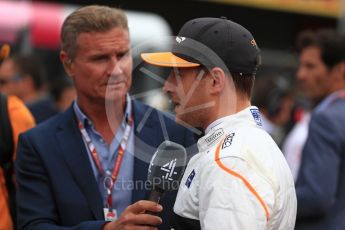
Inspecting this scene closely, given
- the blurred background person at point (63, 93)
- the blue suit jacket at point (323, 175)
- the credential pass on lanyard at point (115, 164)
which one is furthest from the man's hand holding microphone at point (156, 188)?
the blurred background person at point (63, 93)

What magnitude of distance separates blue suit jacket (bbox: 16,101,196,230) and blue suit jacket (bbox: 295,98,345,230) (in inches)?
53.7

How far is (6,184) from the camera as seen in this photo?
3.93 m

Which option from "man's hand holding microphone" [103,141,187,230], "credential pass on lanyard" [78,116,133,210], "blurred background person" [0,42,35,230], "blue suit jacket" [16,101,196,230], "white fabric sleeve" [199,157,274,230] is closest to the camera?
"white fabric sleeve" [199,157,274,230]

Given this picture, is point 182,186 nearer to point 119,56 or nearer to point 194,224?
point 194,224

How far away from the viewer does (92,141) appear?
3.55 metres

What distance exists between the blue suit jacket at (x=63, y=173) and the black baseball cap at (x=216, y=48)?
0.68 m

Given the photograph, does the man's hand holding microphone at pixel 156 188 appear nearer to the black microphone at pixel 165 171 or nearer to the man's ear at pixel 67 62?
the black microphone at pixel 165 171

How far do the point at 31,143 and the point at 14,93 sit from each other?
367 centimetres

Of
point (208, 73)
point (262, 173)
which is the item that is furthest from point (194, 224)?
point (208, 73)

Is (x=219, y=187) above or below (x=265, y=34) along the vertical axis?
above

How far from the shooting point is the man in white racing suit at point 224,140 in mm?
2357

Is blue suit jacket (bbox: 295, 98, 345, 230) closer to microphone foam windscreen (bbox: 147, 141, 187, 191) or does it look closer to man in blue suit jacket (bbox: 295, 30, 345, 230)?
man in blue suit jacket (bbox: 295, 30, 345, 230)

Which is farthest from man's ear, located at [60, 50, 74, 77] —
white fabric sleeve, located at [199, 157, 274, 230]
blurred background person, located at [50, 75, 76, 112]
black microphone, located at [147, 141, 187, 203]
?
blurred background person, located at [50, 75, 76, 112]

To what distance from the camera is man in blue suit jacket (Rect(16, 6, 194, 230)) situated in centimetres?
333
